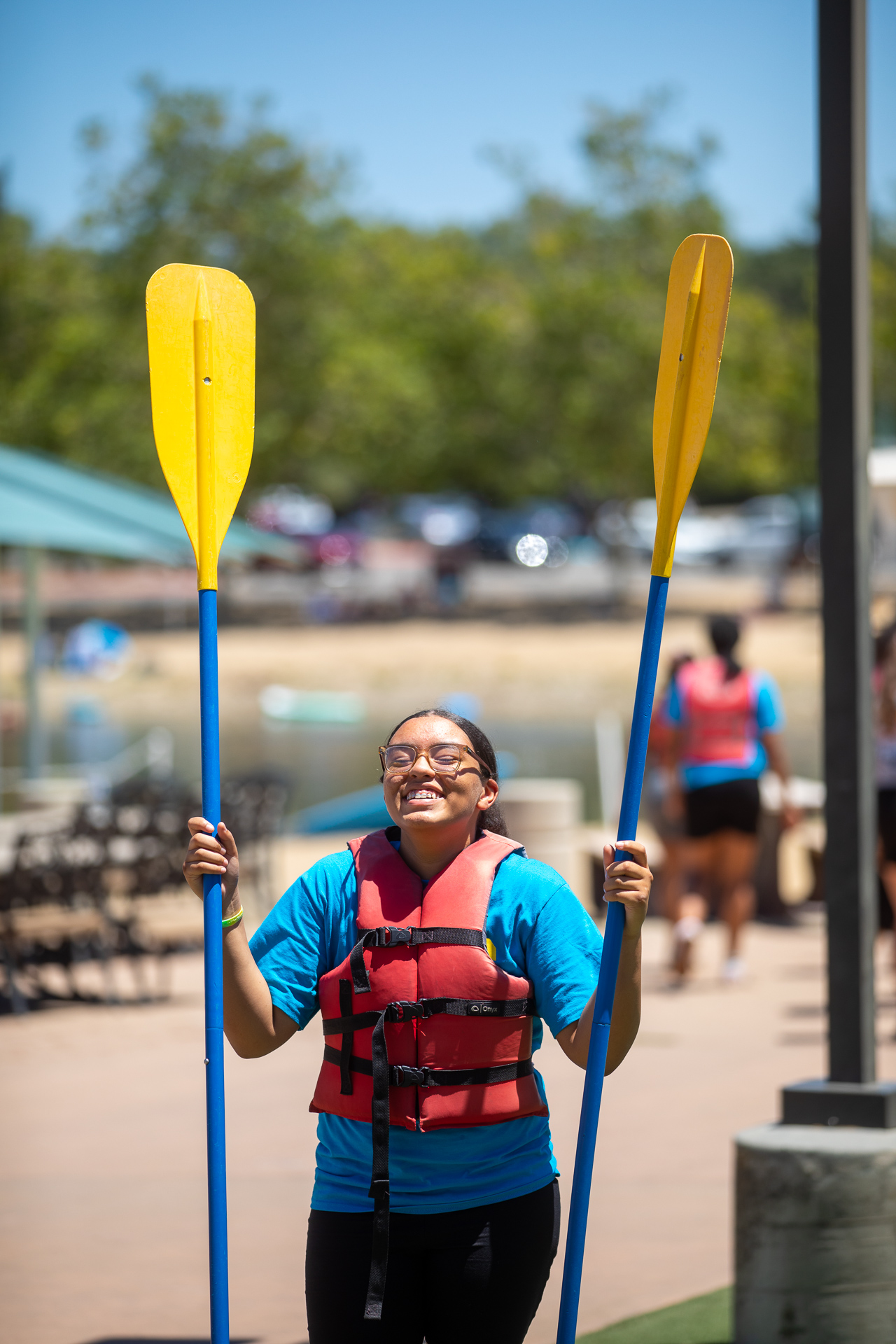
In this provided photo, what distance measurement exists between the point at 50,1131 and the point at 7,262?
33362 millimetres

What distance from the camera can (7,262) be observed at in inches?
1473

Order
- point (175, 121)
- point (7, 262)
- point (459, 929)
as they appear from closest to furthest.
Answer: point (459, 929)
point (7, 262)
point (175, 121)

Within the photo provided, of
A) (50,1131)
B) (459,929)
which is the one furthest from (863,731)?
(50,1131)

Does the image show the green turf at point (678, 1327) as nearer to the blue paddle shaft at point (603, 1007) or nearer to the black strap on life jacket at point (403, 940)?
A: the blue paddle shaft at point (603, 1007)

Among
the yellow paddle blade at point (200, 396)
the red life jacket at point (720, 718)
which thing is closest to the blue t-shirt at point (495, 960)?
the yellow paddle blade at point (200, 396)

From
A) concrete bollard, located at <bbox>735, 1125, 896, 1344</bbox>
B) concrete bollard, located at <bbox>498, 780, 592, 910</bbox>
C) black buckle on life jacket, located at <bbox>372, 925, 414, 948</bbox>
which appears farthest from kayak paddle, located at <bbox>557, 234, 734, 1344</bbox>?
concrete bollard, located at <bbox>498, 780, 592, 910</bbox>

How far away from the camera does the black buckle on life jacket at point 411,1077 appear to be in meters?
2.82

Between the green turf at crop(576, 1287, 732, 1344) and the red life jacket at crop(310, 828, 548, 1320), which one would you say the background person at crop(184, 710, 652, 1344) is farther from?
the green turf at crop(576, 1287, 732, 1344)

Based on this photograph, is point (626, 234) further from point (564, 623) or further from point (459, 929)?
point (459, 929)

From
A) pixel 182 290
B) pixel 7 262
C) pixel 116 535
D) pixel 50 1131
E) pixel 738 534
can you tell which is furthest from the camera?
pixel 738 534

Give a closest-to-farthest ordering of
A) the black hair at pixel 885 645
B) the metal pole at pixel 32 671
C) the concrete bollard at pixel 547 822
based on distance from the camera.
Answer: the black hair at pixel 885 645, the concrete bollard at pixel 547 822, the metal pole at pixel 32 671

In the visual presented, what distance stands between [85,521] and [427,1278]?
10.1 metres

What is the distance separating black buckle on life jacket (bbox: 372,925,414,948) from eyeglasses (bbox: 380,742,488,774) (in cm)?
27

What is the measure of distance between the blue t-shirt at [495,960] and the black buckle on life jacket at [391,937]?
81mm
